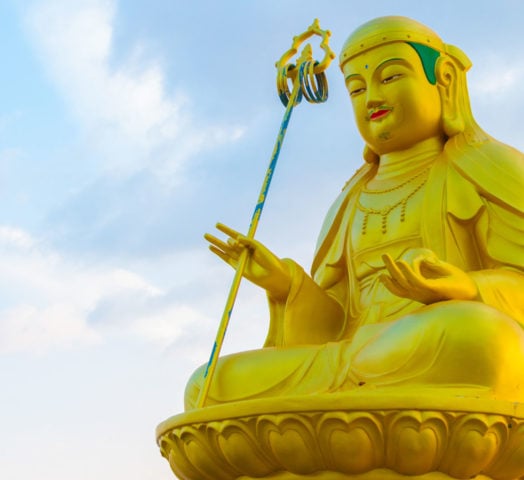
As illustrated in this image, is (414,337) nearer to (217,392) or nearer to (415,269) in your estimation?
(415,269)

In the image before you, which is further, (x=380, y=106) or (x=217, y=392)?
(x=380, y=106)

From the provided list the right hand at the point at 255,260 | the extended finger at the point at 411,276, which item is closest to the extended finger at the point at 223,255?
the right hand at the point at 255,260

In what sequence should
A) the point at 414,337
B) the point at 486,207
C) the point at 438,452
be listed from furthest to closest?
the point at 486,207, the point at 414,337, the point at 438,452

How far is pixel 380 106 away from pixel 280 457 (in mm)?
2151

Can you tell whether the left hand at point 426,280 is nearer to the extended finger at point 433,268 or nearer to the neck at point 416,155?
the extended finger at point 433,268

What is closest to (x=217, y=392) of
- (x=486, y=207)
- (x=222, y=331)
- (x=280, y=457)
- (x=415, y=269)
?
(x=222, y=331)

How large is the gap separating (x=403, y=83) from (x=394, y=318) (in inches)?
50.6

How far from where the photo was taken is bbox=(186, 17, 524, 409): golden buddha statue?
434 cm

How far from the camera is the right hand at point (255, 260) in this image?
5055mm

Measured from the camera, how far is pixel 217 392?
16.0 ft

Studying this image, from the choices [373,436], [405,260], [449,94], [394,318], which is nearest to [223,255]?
[394,318]

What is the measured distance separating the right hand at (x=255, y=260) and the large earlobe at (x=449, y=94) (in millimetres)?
1203

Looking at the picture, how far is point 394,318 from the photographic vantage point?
200 inches

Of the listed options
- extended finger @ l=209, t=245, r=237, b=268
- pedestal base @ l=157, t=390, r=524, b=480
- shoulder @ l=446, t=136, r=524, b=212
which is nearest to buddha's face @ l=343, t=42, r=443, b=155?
shoulder @ l=446, t=136, r=524, b=212
